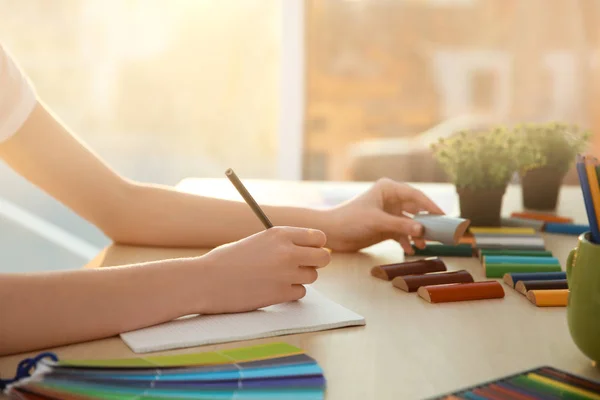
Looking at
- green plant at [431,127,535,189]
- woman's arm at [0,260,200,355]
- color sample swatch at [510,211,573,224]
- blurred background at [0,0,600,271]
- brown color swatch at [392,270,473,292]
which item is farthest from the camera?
blurred background at [0,0,600,271]

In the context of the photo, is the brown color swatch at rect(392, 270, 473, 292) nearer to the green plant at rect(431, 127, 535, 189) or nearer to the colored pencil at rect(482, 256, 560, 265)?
the colored pencil at rect(482, 256, 560, 265)

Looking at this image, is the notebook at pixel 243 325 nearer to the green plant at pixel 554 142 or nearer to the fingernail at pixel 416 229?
the fingernail at pixel 416 229

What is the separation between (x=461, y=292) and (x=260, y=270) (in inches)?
9.6

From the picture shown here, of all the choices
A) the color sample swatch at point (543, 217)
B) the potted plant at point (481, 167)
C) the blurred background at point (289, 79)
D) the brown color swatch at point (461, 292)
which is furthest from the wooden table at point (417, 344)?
the blurred background at point (289, 79)

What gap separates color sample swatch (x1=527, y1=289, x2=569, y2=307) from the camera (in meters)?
0.84

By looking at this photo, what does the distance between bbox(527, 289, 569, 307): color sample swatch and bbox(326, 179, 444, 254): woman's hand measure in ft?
0.83

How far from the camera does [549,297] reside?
2.79 ft

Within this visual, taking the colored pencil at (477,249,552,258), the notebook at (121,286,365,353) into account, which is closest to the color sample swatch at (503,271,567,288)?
the colored pencil at (477,249,552,258)

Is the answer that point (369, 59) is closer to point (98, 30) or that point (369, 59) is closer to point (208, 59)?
point (208, 59)

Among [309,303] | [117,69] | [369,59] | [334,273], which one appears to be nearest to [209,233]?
[334,273]

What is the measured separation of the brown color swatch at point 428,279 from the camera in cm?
90

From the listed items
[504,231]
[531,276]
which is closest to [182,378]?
[531,276]

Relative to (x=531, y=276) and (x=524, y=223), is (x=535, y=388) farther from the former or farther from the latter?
(x=524, y=223)

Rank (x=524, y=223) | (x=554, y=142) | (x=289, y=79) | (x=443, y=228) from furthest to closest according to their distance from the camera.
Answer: (x=289, y=79), (x=554, y=142), (x=524, y=223), (x=443, y=228)
